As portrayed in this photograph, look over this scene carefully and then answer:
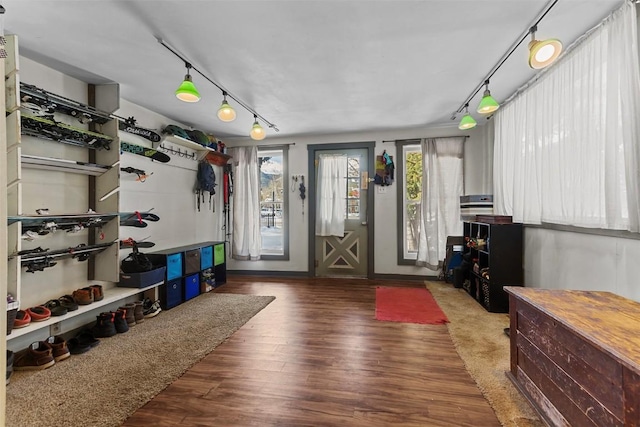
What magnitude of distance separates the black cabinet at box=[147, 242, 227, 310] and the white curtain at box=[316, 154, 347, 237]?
1783mm

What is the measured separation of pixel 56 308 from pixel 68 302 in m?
0.14

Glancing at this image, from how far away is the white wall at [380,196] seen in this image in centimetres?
455

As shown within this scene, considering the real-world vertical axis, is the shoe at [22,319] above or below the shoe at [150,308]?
above

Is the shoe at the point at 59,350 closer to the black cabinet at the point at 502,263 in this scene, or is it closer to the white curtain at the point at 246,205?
the white curtain at the point at 246,205

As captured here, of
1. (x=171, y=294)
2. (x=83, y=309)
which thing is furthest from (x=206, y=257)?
(x=83, y=309)

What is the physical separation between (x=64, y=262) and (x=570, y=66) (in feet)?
16.2

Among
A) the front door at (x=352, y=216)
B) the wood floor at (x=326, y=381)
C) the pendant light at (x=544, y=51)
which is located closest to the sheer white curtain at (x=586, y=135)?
the pendant light at (x=544, y=51)

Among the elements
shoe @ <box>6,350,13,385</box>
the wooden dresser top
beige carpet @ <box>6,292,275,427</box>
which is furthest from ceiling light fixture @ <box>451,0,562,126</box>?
shoe @ <box>6,350,13,385</box>

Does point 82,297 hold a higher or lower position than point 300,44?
lower

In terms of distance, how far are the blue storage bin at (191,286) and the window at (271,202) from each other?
4.62 feet

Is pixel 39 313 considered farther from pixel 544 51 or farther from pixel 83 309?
pixel 544 51

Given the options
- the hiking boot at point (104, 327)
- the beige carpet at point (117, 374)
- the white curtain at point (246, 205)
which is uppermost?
the white curtain at point (246, 205)

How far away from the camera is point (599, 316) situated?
146 cm

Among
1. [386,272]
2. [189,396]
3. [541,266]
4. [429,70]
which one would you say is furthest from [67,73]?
[541,266]
